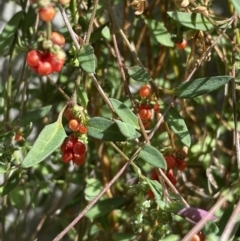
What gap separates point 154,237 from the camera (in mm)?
823

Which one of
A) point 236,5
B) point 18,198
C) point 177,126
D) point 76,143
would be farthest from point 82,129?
point 18,198

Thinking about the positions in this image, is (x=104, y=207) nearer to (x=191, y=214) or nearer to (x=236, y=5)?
(x=191, y=214)

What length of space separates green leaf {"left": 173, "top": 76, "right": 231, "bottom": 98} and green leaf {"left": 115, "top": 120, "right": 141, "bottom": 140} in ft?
0.37

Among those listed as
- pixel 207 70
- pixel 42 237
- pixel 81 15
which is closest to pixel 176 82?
pixel 207 70

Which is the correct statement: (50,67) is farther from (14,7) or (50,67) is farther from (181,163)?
(14,7)

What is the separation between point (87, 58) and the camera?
2.57 ft

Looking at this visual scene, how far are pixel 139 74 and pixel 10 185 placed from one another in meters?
0.25

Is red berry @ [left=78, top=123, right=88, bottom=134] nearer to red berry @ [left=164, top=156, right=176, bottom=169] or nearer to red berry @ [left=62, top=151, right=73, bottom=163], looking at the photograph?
red berry @ [left=62, top=151, right=73, bottom=163]

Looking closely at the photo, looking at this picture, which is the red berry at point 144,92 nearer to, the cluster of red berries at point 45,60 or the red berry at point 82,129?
the red berry at point 82,129

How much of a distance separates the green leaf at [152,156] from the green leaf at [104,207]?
0.27 metres

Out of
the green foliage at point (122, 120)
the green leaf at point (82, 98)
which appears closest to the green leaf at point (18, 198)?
the green foliage at point (122, 120)

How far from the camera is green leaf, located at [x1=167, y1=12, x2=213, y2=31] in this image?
35.4 inches

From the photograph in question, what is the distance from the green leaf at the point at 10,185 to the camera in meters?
0.95

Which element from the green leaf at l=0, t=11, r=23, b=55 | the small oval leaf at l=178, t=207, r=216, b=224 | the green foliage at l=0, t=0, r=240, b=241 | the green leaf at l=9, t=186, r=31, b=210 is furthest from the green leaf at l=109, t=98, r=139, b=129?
the green leaf at l=9, t=186, r=31, b=210
